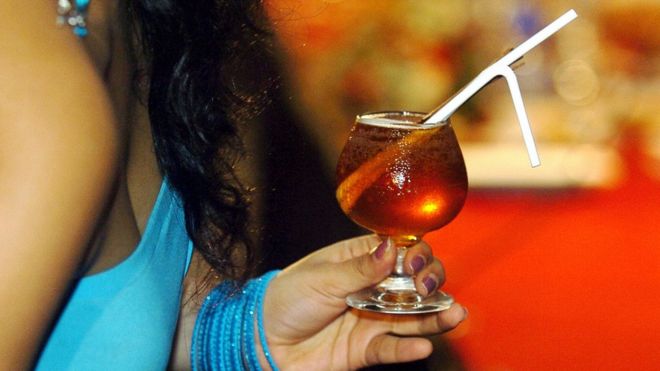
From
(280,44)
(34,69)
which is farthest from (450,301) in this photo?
(280,44)

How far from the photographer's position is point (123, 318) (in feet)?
4.11

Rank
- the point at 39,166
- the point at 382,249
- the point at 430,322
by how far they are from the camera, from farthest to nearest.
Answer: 1. the point at 430,322
2. the point at 382,249
3. the point at 39,166

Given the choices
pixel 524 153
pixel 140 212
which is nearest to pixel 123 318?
pixel 140 212

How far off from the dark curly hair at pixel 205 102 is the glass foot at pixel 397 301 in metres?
0.22

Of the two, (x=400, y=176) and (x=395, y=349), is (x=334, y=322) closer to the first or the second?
(x=395, y=349)

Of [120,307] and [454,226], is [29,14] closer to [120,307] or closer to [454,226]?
[120,307]

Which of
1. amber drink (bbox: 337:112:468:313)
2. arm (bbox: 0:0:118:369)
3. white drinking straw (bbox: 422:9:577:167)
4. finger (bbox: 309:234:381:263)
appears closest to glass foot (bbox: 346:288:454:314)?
amber drink (bbox: 337:112:468:313)

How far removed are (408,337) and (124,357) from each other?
0.42 meters

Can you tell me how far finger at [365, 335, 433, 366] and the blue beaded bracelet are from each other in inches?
5.6

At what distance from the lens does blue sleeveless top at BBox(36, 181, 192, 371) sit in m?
1.21

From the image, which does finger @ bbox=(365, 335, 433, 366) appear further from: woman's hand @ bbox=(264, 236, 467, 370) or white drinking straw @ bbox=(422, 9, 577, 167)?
white drinking straw @ bbox=(422, 9, 577, 167)

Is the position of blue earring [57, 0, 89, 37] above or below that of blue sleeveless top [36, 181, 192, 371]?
above

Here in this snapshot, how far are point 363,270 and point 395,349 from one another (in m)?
0.17

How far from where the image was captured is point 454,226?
10.1ft
